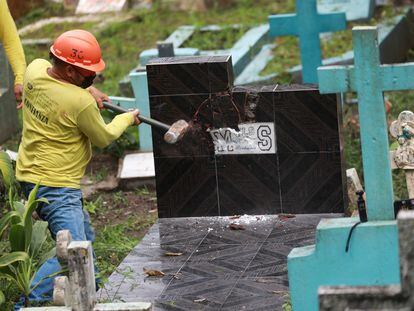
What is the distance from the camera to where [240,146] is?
731cm

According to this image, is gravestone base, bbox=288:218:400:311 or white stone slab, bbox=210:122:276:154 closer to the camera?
gravestone base, bbox=288:218:400:311

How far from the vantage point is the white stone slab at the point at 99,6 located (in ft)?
47.1

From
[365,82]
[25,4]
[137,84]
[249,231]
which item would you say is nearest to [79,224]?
[249,231]

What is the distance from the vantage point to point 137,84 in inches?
360

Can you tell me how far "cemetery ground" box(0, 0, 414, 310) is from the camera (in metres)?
8.17

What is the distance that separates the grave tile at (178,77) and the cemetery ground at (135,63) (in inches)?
44.6

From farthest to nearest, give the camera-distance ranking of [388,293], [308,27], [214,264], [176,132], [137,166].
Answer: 1. [308,27]
2. [137,166]
3. [176,132]
4. [214,264]
5. [388,293]

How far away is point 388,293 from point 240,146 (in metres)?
3.58

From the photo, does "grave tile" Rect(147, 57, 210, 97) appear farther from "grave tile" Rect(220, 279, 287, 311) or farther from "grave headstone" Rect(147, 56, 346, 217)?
"grave tile" Rect(220, 279, 287, 311)

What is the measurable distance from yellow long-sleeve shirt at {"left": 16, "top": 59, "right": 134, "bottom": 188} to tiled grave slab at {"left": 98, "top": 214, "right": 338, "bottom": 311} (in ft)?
2.44

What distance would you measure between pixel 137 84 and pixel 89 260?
4.63 meters

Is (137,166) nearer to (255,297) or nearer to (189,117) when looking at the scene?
(189,117)

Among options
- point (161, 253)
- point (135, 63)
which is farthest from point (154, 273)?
point (135, 63)

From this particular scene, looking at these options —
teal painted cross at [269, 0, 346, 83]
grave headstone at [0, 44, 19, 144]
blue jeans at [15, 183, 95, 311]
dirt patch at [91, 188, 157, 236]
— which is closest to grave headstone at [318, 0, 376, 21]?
teal painted cross at [269, 0, 346, 83]
